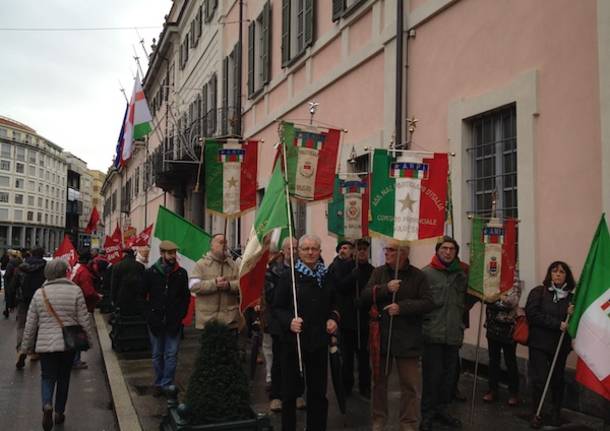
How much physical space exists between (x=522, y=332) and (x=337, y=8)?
306 inches

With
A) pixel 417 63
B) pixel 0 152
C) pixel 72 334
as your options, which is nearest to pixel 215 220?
pixel 417 63

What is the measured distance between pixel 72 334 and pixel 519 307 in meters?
4.58

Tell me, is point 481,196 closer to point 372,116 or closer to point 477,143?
point 477,143

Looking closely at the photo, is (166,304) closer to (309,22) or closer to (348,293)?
(348,293)

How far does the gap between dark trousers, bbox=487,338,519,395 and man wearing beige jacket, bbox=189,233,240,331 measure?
110 inches

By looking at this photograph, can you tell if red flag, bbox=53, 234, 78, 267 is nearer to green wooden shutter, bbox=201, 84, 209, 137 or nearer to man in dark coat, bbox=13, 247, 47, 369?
man in dark coat, bbox=13, 247, 47, 369

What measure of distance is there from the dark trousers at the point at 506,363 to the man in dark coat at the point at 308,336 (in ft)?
7.86

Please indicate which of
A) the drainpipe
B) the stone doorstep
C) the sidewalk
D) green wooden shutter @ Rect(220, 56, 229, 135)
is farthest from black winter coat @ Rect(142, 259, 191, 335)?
green wooden shutter @ Rect(220, 56, 229, 135)

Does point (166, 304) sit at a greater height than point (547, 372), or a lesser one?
greater

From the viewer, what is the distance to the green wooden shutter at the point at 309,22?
13367mm

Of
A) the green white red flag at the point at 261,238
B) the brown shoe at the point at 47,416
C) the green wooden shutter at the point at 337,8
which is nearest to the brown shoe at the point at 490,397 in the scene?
A: the green white red flag at the point at 261,238

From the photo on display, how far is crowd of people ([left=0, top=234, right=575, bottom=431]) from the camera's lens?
531cm

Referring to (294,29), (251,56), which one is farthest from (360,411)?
(251,56)

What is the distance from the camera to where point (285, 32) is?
14.9m
